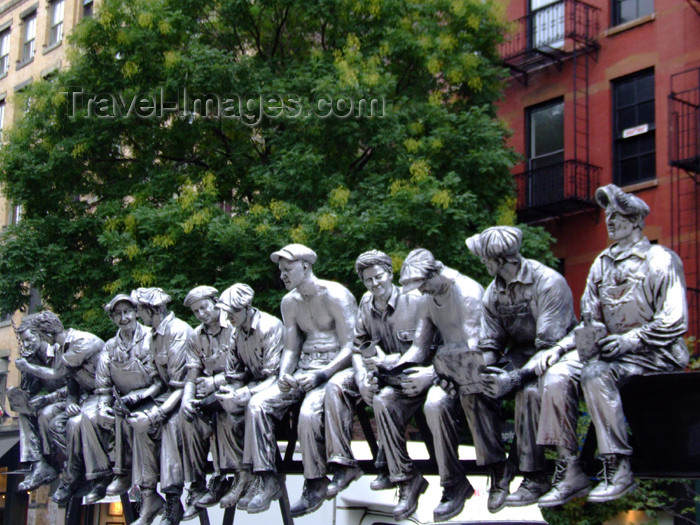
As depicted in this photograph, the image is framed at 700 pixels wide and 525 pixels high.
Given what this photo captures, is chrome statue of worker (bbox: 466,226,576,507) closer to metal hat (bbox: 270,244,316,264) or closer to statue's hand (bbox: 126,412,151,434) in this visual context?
metal hat (bbox: 270,244,316,264)

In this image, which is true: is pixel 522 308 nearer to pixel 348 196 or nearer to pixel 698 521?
pixel 348 196

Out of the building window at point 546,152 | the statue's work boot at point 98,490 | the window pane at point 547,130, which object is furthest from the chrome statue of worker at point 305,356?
the window pane at point 547,130

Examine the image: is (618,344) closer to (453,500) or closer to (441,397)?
(441,397)

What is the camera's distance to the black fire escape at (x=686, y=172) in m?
20.4

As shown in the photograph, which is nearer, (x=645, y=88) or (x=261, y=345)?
(x=261, y=345)

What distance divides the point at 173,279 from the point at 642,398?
11271 mm

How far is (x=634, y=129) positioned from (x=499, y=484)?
48.7ft

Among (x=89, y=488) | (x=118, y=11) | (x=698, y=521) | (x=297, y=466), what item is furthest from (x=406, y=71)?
(x=297, y=466)

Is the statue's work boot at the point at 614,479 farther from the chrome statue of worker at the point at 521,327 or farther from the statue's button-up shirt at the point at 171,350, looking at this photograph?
the statue's button-up shirt at the point at 171,350

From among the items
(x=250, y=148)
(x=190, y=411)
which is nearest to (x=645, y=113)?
(x=250, y=148)

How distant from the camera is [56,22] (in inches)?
1468

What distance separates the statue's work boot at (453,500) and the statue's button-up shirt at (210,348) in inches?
121

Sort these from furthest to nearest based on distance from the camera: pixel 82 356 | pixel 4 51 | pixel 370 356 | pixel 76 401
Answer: pixel 4 51 → pixel 76 401 → pixel 82 356 → pixel 370 356

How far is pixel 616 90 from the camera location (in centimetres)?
2275
